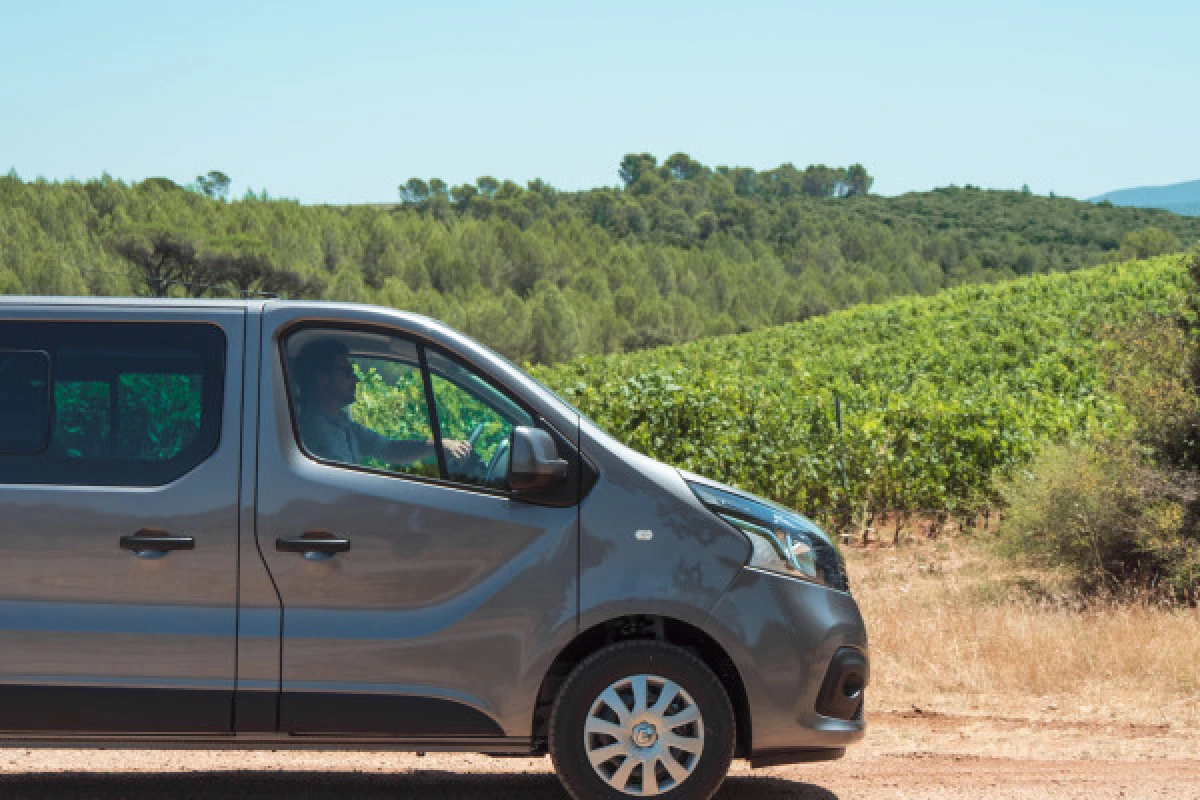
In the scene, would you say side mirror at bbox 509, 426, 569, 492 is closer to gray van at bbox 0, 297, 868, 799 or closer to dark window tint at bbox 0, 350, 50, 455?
gray van at bbox 0, 297, 868, 799

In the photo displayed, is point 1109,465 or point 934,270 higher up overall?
point 934,270

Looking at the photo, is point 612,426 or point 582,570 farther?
point 612,426

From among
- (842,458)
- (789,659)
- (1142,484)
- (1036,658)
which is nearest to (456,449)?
(789,659)

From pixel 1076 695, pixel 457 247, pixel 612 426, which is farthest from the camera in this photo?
pixel 457 247

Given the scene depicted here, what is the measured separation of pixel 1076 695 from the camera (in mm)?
7859

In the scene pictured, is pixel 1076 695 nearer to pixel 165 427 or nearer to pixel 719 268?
pixel 165 427

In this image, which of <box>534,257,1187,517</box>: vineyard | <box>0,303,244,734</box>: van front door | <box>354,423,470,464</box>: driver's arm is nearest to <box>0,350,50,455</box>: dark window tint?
<box>0,303,244,734</box>: van front door

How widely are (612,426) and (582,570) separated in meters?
11.5

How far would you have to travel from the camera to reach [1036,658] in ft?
27.6

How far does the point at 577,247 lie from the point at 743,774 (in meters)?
124

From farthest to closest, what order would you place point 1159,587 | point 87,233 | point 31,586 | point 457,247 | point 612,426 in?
point 457,247 < point 87,233 < point 612,426 < point 1159,587 < point 31,586

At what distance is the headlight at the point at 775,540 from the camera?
5.12 metres

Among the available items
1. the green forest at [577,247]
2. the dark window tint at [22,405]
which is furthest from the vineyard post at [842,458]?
the green forest at [577,247]

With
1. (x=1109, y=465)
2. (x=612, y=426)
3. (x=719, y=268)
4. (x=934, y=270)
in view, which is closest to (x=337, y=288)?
(x=719, y=268)
